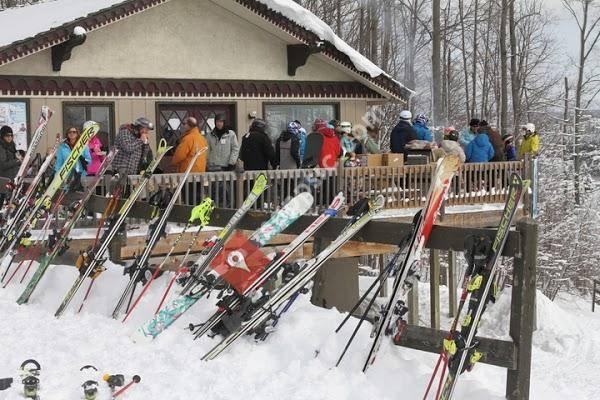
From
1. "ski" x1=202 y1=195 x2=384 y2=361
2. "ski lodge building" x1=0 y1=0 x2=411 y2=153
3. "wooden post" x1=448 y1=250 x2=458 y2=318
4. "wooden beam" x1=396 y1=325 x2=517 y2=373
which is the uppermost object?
"ski lodge building" x1=0 y1=0 x2=411 y2=153

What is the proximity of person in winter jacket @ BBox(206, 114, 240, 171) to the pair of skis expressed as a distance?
747 centimetres

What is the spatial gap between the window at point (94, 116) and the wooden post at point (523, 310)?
9.87 meters

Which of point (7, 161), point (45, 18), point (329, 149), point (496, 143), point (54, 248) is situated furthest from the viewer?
point (496, 143)

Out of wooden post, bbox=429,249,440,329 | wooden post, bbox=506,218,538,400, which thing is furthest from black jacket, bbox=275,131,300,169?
wooden post, bbox=506,218,538,400

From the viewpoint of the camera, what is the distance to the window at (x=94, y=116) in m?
13.1

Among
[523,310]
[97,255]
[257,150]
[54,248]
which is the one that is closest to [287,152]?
[257,150]

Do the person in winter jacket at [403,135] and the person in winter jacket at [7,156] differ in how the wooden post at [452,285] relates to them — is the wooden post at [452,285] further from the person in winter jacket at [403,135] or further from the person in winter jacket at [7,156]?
the person in winter jacket at [7,156]

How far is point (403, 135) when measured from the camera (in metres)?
13.3

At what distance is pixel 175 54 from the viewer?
14.0 meters

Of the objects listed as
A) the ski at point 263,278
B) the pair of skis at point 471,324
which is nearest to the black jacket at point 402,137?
the ski at point 263,278

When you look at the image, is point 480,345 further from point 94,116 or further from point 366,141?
point 94,116

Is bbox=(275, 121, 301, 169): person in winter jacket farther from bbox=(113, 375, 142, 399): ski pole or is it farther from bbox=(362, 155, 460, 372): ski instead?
bbox=(113, 375, 142, 399): ski pole

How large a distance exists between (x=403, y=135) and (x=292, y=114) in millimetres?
2974

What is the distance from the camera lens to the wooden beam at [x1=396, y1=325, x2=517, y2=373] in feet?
14.3
